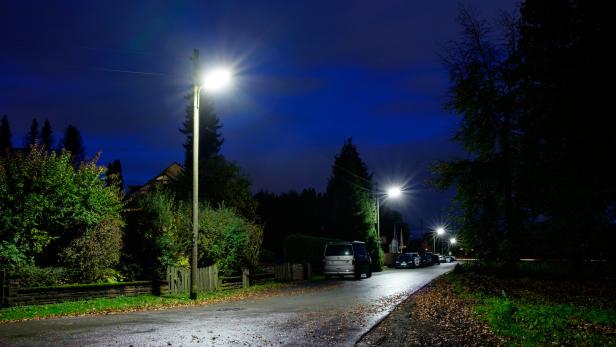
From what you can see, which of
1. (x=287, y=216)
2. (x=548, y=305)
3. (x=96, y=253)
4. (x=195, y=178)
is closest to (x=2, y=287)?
(x=96, y=253)

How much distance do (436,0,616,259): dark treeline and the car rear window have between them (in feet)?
22.3

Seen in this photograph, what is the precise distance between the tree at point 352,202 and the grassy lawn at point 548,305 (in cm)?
2140

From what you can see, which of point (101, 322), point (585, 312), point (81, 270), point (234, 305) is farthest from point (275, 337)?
point (81, 270)

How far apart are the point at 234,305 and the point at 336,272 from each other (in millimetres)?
15549

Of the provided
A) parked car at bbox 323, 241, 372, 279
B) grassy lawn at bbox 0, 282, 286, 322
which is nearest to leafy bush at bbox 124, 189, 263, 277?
grassy lawn at bbox 0, 282, 286, 322

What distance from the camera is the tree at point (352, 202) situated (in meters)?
49.7

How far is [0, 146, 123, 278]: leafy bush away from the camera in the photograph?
17.5m

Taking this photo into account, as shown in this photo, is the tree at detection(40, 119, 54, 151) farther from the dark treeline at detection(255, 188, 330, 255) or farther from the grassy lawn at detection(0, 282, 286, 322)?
the grassy lawn at detection(0, 282, 286, 322)

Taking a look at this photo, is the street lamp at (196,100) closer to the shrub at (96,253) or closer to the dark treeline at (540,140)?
the shrub at (96,253)

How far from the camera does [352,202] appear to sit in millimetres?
54969

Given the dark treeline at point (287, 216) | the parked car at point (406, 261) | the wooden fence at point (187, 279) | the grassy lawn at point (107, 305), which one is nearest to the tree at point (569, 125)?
the grassy lawn at point (107, 305)

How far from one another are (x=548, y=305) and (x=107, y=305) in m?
12.2

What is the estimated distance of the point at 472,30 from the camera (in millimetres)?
27672

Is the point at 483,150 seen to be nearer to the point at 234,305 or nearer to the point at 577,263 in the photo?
the point at 577,263
